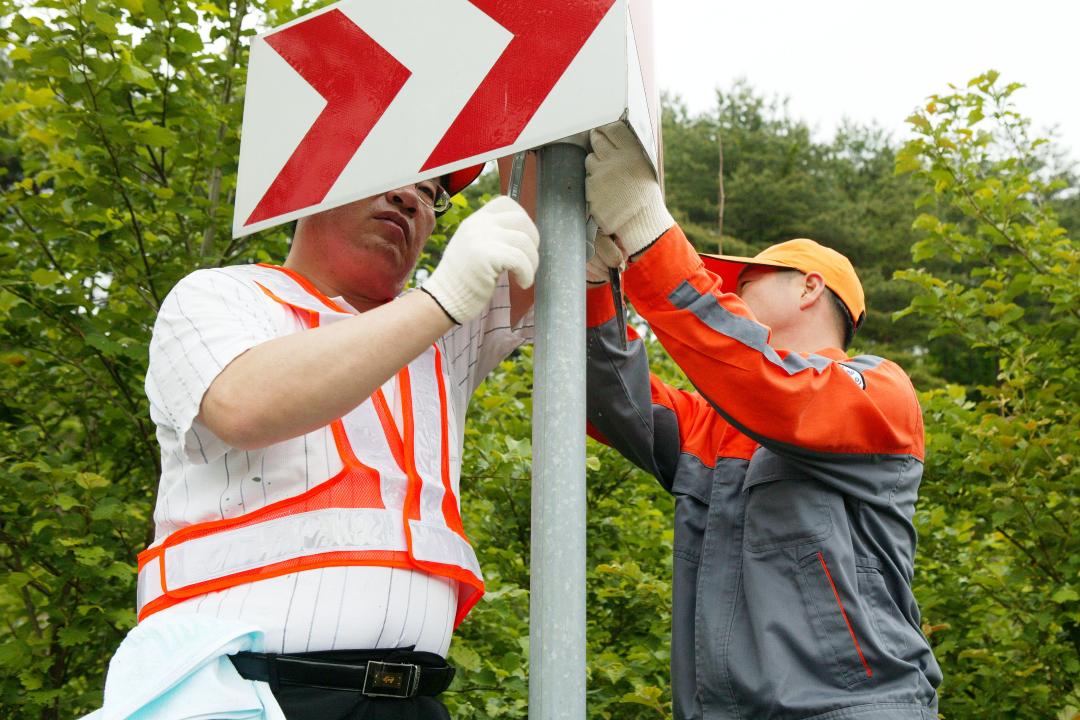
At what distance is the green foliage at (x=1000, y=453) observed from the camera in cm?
366

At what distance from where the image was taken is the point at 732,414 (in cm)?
197

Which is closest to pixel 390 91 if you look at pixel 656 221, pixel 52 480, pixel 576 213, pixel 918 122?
pixel 576 213

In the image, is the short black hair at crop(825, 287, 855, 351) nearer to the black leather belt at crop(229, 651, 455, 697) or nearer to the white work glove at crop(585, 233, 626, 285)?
the white work glove at crop(585, 233, 626, 285)

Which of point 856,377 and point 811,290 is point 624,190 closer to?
point 856,377

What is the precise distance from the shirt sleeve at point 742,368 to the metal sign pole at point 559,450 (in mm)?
377

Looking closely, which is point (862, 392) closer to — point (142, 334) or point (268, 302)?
point (268, 302)

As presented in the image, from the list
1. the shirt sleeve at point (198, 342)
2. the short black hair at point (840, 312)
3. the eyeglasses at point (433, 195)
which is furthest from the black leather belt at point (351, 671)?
the short black hair at point (840, 312)

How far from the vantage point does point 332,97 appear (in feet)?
5.33

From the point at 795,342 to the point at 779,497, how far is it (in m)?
0.50

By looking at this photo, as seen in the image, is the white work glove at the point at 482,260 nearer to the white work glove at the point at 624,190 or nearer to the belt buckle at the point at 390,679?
the white work glove at the point at 624,190

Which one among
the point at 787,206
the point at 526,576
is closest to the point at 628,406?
the point at 526,576

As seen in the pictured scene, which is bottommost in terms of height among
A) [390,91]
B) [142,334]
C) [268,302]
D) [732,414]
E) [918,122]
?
[732,414]

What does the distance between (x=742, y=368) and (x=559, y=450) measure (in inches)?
25.7

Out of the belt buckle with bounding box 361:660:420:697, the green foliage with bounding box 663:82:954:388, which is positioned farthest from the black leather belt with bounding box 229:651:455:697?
the green foliage with bounding box 663:82:954:388
